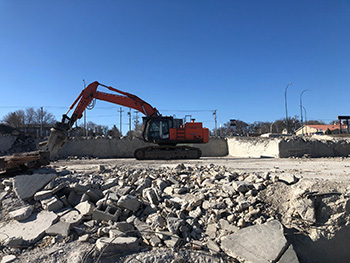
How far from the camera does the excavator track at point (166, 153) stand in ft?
47.8

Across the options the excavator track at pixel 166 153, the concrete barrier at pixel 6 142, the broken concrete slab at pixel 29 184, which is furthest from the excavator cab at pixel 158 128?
the concrete barrier at pixel 6 142

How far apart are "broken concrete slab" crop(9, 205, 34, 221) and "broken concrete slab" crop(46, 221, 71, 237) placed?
0.84 metres

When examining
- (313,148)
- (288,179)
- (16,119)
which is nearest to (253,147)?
(313,148)

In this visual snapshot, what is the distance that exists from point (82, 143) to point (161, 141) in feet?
40.2

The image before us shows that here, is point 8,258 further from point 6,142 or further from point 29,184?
point 6,142

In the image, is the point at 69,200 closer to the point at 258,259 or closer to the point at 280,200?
the point at 258,259

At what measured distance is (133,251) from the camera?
4031 millimetres

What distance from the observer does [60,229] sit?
4492 millimetres

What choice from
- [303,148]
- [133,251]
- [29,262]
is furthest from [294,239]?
[303,148]

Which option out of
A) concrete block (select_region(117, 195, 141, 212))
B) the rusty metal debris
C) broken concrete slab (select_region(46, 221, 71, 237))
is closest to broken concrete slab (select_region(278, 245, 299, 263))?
concrete block (select_region(117, 195, 141, 212))

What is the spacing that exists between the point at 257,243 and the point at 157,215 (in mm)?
1950

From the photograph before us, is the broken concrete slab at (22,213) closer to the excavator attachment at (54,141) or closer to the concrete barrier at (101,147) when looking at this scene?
the excavator attachment at (54,141)

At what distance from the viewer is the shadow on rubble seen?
183 inches

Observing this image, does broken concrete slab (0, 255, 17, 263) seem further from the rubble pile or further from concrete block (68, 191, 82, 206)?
concrete block (68, 191, 82, 206)
